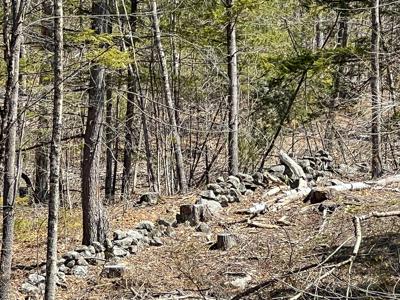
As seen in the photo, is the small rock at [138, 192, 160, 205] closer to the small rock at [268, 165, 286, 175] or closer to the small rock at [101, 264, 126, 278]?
the small rock at [268, 165, 286, 175]

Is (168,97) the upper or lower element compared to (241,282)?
upper

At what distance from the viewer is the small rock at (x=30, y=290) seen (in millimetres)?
7797

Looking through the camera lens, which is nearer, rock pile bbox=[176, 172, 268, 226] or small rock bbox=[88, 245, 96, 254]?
small rock bbox=[88, 245, 96, 254]

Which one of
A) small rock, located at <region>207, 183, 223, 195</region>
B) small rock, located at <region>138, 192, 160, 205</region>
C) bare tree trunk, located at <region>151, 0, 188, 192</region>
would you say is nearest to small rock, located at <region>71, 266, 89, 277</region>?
small rock, located at <region>207, 183, 223, 195</region>

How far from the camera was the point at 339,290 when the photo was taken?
20.4 feet

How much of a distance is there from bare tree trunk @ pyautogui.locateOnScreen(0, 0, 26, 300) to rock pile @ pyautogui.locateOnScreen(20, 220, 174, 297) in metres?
1.04

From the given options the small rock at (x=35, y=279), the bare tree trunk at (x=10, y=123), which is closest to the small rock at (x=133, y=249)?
the small rock at (x=35, y=279)

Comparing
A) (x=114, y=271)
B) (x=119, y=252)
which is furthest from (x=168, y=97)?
(x=114, y=271)

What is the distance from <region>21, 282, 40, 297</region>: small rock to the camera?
25.6 feet

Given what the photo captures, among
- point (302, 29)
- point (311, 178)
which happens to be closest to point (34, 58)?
point (311, 178)

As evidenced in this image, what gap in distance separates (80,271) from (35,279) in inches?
24.2

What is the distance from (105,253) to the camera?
891 cm

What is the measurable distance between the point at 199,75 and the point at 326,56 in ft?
16.4

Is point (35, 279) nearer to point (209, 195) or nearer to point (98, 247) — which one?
point (98, 247)
